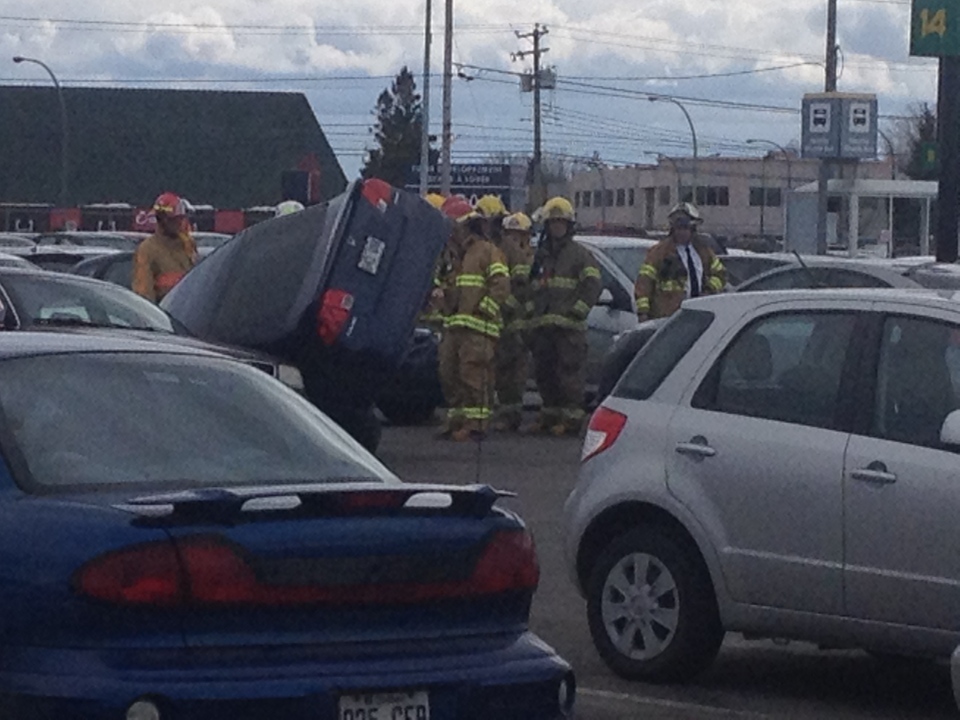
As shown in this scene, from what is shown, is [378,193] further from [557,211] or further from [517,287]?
[517,287]

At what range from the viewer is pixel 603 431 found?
934cm

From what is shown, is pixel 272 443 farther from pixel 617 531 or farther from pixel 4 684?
pixel 617 531

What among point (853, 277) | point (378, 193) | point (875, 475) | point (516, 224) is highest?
point (378, 193)

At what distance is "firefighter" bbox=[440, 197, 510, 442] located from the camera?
60.3 feet

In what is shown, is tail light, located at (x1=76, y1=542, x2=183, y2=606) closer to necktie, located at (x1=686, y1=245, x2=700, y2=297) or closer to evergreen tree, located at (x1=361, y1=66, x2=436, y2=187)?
necktie, located at (x1=686, y1=245, x2=700, y2=297)

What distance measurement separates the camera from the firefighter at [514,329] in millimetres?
19156

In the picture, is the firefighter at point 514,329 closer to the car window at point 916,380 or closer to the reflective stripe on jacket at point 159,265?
the reflective stripe on jacket at point 159,265

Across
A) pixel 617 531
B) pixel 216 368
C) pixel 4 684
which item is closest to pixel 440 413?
pixel 617 531

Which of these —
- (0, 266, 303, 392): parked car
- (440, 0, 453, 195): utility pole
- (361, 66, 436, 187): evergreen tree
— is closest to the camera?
(0, 266, 303, 392): parked car

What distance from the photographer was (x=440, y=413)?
21.2 meters

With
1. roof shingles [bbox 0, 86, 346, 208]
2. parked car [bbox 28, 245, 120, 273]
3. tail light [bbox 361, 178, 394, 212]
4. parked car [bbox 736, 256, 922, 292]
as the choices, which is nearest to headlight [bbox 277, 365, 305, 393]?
tail light [bbox 361, 178, 394, 212]

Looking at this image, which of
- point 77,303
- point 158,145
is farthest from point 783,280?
point 158,145

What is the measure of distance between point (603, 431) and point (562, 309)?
953 cm

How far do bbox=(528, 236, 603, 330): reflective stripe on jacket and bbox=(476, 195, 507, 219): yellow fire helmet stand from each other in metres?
0.53
